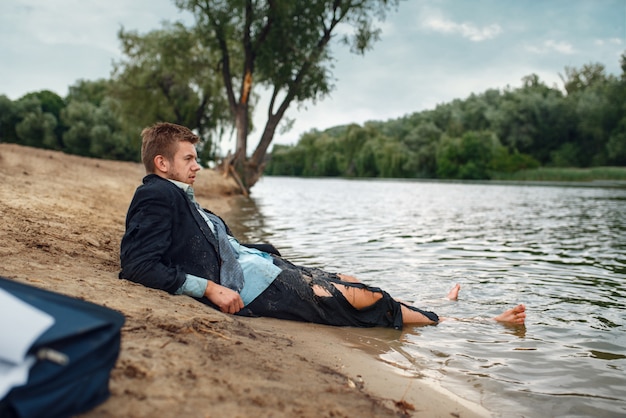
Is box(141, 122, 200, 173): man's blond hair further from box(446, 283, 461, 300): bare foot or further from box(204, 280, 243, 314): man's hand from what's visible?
box(446, 283, 461, 300): bare foot

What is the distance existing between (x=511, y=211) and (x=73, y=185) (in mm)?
13850

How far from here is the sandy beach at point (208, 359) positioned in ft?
6.35

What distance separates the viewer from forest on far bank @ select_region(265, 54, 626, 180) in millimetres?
68438

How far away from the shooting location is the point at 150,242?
331 centimetres

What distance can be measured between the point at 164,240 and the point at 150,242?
0.29 ft

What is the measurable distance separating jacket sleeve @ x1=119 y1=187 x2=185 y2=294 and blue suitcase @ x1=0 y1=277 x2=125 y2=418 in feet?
4.89

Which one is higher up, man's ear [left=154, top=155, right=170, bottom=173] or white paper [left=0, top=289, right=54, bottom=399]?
man's ear [left=154, top=155, right=170, bottom=173]

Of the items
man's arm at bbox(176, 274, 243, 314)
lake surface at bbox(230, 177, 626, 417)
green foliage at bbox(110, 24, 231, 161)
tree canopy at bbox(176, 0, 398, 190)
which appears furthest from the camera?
green foliage at bbox(110, 24, 231, 161)

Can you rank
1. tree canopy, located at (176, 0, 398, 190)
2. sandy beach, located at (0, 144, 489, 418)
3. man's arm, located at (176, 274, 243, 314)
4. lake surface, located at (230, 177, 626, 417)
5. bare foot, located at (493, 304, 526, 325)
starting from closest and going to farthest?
1. sandy beach, located at (0, 144, 489, 418)
2. lake surface, located at (230, 177, 626, 417)
3. man's arm, located at (176, 274, 243, 314)
4. bare foot, located at (493, 304, 526, 325)
5. tree canopy, located at (176, 0, 398, 190)

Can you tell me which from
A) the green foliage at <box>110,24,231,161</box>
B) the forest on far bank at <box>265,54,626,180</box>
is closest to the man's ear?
the green foliage at <box>110,24,231,161</box>

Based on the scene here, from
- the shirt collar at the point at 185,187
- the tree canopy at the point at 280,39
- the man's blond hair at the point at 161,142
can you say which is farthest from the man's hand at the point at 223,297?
the tree canopy at the point at 280,39

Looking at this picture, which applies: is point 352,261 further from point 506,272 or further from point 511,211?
point 511,211

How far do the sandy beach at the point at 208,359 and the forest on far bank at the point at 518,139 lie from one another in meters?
57.1

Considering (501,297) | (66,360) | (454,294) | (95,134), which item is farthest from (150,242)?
(95,134)
